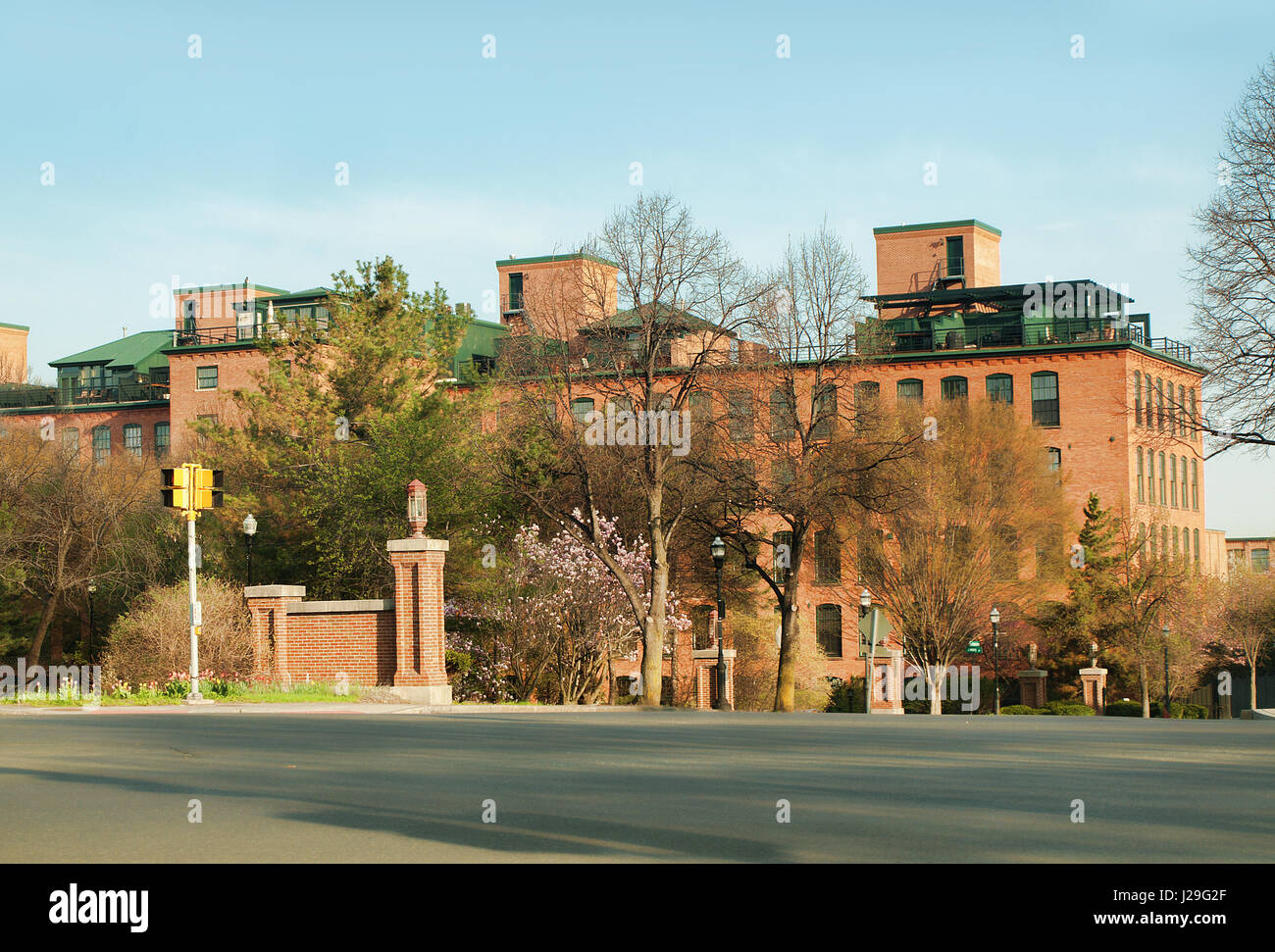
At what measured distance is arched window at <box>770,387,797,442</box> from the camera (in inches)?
1615

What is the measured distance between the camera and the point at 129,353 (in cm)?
8956

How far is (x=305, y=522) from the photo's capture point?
4225 cm

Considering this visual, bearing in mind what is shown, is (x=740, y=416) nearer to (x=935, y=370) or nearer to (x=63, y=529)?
(x=63, y=529)

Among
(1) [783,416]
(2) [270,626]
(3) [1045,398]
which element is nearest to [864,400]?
(1) [783,416]

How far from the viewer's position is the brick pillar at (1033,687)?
54.8 metres

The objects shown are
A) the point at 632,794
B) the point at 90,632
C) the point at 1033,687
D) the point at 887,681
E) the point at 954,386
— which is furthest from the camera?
the point at 954,386

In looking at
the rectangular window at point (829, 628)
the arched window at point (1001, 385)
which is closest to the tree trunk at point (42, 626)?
→ the rectangular window at point (829, 628)

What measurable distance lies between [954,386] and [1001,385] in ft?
7.86

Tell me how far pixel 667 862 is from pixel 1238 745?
1040cm

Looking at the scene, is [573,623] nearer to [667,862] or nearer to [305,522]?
[305,522]

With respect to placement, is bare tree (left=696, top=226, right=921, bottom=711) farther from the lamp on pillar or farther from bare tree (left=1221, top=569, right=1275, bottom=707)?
bare tree (left=1221, top=569, right=1275, bottom=707)

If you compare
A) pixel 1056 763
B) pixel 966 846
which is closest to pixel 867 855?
pixel 966 846

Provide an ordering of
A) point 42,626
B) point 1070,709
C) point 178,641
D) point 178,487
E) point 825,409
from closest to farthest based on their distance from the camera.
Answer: point 178,487 → point 178,641 → point 825,409 → point 1070,709 → point 42,626

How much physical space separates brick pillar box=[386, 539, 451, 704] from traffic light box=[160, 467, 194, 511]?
450 cm
